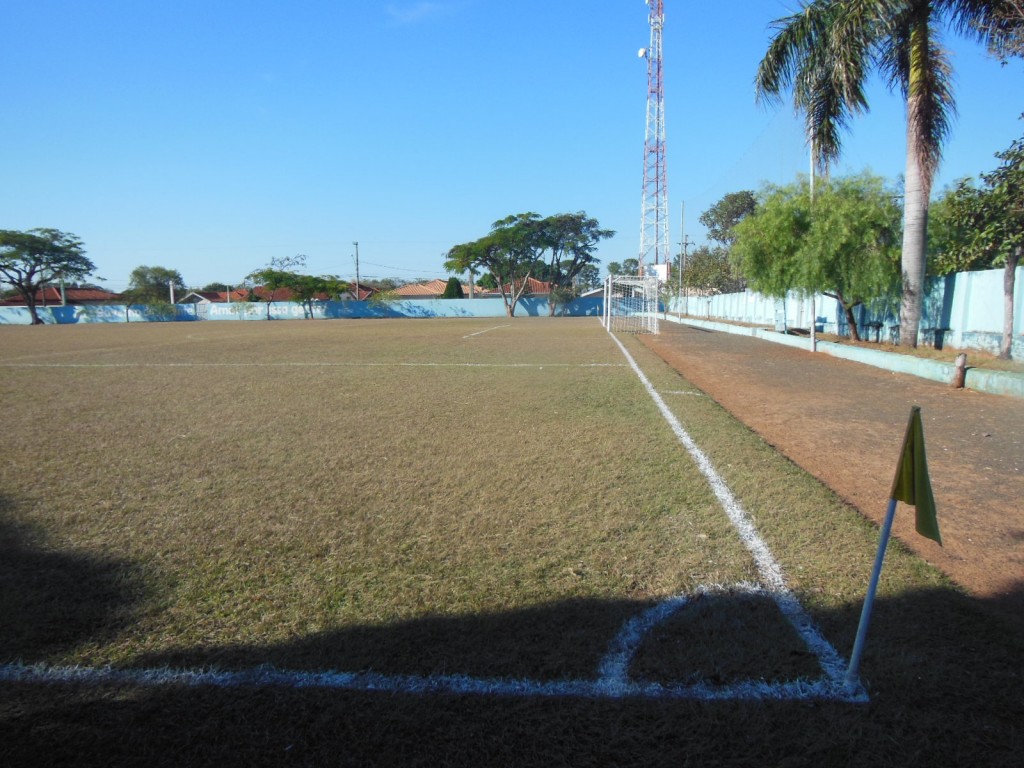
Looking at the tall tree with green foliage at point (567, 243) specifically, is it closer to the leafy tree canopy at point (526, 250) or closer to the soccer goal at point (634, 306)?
the leafy tree canopy at point (526, 250)

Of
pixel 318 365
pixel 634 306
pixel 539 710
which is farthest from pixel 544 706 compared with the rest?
pixel 634 306

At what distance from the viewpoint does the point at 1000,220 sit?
37.8 feet

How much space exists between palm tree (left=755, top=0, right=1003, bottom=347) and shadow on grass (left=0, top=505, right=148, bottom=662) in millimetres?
15628

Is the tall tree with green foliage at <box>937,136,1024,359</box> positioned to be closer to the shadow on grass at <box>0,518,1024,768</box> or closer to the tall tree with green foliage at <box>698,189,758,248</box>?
the shadow on grass at <box>0,518,1024,768</box>

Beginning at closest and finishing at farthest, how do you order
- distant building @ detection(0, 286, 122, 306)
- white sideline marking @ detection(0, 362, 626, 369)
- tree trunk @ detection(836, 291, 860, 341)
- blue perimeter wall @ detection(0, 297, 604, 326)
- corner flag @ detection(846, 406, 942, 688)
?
corner flag @ detection(846, 406, 942, 688) → white sideline marking @ detection(0, 362, 626, 369) → tree trunk @ detection(836, 291, 860, 341) → blue perimeter wall @ detection(0, 297, 604, 326) → distant building @ detection(0, 286, 122, 306)

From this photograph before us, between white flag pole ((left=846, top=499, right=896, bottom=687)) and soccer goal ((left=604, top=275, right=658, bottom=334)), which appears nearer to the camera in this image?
white flag pole ((left=846, top=499, right=896, bottom=687))

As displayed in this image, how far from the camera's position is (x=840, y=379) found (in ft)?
41.6

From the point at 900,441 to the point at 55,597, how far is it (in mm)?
7623

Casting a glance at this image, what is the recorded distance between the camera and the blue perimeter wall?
72.4m

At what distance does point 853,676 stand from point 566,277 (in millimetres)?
80971

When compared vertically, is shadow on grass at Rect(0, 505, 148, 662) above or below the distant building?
below

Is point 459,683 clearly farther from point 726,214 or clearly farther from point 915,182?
point 726,214

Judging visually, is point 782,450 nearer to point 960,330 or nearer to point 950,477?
point 950,477

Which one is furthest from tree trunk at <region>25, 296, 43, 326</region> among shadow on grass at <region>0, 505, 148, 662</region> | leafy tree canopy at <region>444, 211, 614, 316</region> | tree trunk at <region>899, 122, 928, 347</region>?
shadow on grass at <region>0, 505, 148, 662</region>
